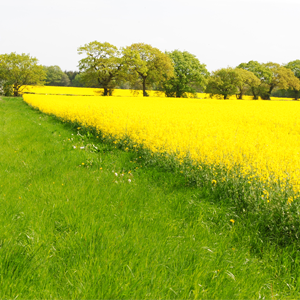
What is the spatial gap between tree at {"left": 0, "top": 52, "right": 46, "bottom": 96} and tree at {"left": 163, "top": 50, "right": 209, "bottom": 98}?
30053 millimetres

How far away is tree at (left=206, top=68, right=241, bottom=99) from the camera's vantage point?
5684 centimetres

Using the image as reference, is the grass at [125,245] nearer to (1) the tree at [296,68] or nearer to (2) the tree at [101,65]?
(2) the tree at [101,65]

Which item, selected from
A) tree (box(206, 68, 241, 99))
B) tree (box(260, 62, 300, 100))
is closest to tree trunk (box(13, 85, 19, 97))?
tree (box(206, 68, 241, 99))

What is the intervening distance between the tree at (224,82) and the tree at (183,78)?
3645 millimetres

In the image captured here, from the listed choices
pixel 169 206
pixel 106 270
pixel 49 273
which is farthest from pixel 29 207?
pixel 169 206

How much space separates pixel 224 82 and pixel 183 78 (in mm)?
11707

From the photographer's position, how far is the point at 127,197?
3859 millimetres

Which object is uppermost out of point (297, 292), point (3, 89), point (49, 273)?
point (3, 89)

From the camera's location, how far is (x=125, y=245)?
2445 millimetres

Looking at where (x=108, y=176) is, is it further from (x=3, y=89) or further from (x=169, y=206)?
(x=3, y=89)

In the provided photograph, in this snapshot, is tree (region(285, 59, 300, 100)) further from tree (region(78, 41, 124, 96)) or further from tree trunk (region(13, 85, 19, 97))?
tree trunk (region(13, 85, 19, 97))

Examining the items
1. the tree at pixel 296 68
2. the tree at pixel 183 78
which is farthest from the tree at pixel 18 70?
the tree at pixel 296 68

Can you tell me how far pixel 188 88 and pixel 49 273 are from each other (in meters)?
56.2

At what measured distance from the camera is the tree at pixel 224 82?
5684 cm
